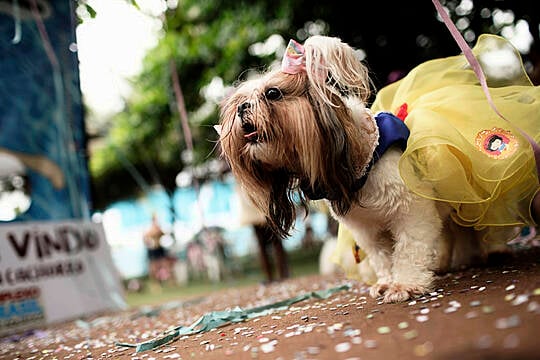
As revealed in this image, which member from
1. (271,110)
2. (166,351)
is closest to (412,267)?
(271,110)

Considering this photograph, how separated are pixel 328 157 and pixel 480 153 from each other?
3.00 feet

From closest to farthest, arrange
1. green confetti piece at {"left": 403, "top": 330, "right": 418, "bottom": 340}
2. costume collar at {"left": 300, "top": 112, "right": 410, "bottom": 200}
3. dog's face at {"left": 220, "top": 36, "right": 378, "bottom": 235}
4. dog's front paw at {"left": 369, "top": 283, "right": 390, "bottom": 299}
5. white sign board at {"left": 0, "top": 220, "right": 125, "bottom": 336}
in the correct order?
green confetti piece at {"left": 403, "top": 330, "right": 418, "bottom": 340}
dog's face at {"left": 220, "top": 36, "right": 378, "bottom": 235}
costume collar at {"left": 300, "top": 112, "right": 410, "bottom": 200}
dog's front paw at {"left": 369, "top": 283, "right": 390, "bottom": 299}
white sign board at {"left": 0, "top": 220, "right": 125, "bottom": 336}

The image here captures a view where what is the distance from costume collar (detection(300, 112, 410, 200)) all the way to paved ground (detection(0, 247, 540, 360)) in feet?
2.06

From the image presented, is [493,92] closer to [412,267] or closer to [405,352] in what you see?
[412,267]

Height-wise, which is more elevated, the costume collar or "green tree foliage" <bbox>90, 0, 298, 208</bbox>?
"green tree foliage" <bbox>90, 0, 298, 208</bbox>

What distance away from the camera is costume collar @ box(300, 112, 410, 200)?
2.79m

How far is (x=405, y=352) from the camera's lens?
1.73 metres

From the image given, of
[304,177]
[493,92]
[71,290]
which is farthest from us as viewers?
[71,290]

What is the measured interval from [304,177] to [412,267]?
751mm

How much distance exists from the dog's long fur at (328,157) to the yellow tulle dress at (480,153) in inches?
5.2

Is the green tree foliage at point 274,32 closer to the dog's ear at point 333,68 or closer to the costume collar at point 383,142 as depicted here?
the costume collar at point 383,142

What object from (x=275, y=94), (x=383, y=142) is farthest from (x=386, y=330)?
(x=275, y=94)

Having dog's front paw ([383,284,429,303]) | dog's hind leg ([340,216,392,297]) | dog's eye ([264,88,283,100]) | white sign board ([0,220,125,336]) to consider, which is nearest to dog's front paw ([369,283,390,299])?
dog's hind leg ([340,216,392,297])

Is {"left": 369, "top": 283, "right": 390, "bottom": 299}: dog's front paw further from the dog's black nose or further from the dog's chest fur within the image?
the dog's black nose
